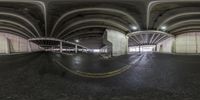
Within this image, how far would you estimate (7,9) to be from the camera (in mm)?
14453

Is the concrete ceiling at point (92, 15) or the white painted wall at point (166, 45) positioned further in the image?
the white painted wall at point (166, 45)

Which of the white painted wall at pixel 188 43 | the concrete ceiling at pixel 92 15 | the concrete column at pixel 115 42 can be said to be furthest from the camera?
the white painted wall at pixel 188 43

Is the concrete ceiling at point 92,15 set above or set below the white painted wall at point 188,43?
above

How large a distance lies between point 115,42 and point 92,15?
13.6ft

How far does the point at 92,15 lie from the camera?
14266mm

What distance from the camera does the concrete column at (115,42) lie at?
1077 centimetres

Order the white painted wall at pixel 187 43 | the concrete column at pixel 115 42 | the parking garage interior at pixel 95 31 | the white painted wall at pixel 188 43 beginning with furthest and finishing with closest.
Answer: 1. the white painted wall at pixel 188 43
2. the white painted wall at pixel 187 43
3. the concrete column at pixel 115 42
4. the parking garage interior at pixel 95 31

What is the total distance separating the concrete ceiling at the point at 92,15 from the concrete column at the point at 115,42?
0.51 m

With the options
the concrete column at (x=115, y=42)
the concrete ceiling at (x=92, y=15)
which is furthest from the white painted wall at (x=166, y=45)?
the concrete column at (x=115, y=42)

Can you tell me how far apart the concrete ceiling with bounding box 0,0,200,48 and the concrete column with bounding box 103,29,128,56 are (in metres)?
0.51

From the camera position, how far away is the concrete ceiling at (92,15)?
1188 cm

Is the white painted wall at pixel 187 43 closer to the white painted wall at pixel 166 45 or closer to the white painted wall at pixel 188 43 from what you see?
the white painted wall at pixel 188 43

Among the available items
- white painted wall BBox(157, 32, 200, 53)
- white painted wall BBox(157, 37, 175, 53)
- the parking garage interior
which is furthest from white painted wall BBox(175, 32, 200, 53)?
the parking garage interior

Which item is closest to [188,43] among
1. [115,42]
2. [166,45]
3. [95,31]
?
[166,45]
